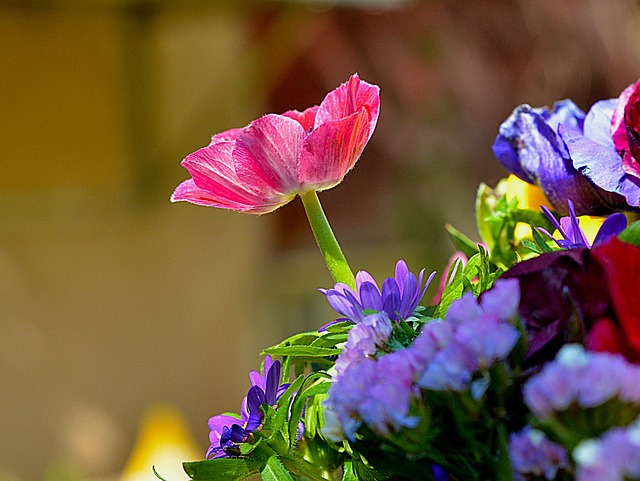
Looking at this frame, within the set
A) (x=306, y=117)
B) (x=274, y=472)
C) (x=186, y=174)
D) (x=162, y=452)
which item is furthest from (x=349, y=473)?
(x=186, y=174)

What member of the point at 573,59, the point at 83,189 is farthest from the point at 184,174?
the point at 573,59

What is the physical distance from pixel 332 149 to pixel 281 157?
0.06 ft

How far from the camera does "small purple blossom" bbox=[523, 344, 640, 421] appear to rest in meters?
0.17

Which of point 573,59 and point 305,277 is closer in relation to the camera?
point 305,277

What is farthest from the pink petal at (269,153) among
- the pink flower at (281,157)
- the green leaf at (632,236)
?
the green leaf at (632,236)

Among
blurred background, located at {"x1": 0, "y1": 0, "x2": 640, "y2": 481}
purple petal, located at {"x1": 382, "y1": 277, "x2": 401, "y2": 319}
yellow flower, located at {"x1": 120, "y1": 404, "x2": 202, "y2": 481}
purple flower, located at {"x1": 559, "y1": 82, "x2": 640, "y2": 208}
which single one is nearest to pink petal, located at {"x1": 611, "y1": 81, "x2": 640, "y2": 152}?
purple flower, located at {"x1": 559, "y1": 82, "x2": 640, "y2": 208}

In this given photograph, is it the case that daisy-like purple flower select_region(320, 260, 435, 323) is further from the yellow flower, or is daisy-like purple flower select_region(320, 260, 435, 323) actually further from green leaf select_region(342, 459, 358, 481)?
the yellow flower

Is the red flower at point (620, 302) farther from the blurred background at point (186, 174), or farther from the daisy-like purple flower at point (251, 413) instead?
the blurred background at point (186, 174)

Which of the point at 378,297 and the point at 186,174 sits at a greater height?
the point at 186,174

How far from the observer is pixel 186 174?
96.3 inches

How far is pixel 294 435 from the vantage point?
277 mm

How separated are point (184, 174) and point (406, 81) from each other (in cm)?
84

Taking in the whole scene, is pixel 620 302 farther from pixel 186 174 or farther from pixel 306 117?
pixel 186 174

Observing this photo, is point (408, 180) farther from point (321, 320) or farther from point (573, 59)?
point (573, 59)
